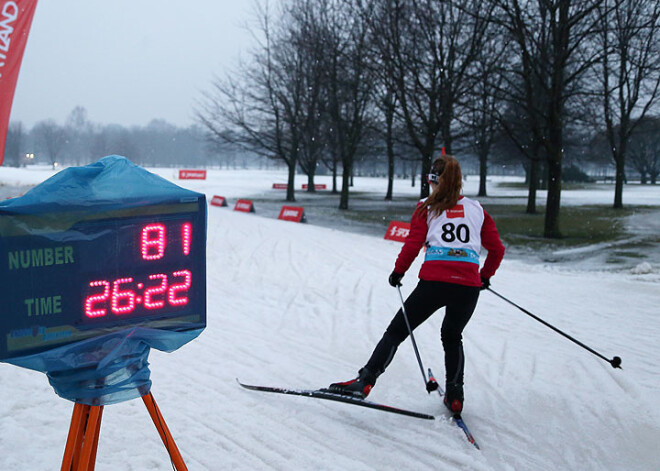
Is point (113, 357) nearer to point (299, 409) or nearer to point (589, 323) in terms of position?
point (299, 409)

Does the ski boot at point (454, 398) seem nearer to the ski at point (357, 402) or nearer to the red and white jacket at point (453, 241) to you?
the ski at point (357, 402)

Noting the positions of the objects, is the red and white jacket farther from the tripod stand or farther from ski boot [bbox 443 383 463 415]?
the tripod stand

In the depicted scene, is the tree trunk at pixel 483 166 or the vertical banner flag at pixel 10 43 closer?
the vertical banner flag at pixel 10 43

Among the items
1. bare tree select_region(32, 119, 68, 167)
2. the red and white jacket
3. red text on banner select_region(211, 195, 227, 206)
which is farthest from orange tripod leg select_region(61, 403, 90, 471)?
bare tree select_region(32, 119, 68, 167)

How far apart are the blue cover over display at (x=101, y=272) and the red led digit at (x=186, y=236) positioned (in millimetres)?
29

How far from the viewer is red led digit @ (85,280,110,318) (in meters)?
2.58

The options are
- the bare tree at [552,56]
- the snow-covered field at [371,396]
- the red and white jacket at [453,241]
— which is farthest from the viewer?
the bare tree at [552,56]

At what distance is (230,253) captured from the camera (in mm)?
12266

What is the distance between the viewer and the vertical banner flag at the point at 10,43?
562 centimetres

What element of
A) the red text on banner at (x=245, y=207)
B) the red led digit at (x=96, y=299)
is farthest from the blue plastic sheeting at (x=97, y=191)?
the red text on banner at (x=245, y=207)

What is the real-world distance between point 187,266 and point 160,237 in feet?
0.71

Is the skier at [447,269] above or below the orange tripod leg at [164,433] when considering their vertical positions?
above

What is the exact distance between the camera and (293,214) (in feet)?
67.6

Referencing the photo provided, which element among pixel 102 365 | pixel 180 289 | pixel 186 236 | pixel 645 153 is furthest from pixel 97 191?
pixel 645 153
